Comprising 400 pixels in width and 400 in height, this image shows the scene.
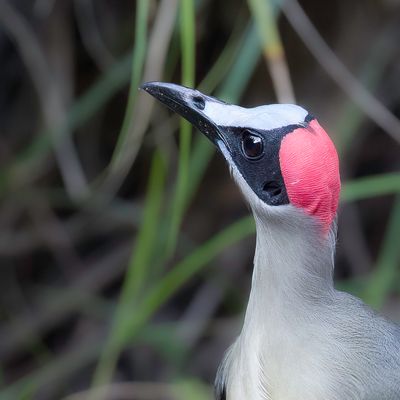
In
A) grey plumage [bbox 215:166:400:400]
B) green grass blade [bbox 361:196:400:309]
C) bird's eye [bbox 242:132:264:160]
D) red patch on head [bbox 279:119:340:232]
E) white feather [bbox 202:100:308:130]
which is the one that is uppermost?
white feather [bbox 202:100:308:130]

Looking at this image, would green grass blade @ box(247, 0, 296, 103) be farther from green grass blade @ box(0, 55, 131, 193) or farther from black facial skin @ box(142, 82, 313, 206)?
green grass blade @ box(0, 55, 131, 193)

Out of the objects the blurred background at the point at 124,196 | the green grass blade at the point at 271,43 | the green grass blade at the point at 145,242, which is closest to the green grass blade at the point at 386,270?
the blurred background at the point at 124,196

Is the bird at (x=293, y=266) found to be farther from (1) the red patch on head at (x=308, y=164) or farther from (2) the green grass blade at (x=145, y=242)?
(2) the green grass blade at (x=145, y=242)

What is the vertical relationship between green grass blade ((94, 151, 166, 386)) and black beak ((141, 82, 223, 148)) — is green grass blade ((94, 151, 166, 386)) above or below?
below

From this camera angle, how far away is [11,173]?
256cm

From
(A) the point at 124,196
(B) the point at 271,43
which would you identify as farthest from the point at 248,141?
(A) the point at 124,196

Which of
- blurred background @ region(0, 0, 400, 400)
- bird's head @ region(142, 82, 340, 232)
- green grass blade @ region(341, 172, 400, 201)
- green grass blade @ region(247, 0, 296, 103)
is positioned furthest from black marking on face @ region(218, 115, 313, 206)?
blurred background @ region(0, 0, 400, 400)

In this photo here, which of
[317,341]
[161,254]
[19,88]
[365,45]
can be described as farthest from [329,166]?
[19,88]

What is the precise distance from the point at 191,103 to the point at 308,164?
20 cm

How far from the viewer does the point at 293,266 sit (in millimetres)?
1387

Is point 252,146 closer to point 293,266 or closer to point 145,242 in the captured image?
point 293,266

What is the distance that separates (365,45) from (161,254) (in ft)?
2.45

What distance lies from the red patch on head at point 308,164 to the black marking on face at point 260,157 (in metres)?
0.01

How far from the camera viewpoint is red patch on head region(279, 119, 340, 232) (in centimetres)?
130
